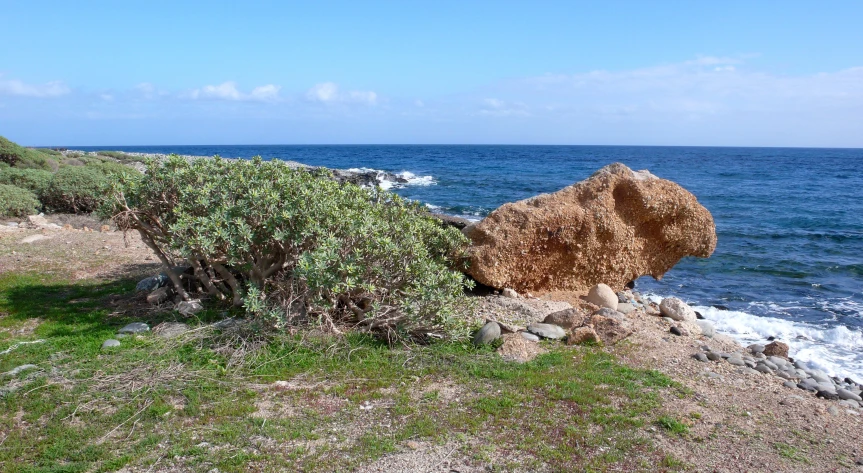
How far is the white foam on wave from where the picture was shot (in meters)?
9.63

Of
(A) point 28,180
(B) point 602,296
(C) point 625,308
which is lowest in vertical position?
(C) point 625,308

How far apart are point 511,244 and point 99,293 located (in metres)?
6.84

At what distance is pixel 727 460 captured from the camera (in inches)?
198

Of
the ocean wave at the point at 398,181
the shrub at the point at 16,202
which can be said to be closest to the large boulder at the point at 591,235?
the shrub at the point at 16,202

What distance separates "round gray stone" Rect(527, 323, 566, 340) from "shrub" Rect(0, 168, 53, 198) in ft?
57.1

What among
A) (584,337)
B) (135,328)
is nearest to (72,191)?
(135,328)

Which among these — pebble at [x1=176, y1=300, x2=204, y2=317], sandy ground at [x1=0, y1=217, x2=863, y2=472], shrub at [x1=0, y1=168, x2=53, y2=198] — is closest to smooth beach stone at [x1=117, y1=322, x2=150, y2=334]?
pebble at [x1=176, y1=300, x2=204, y2=317]

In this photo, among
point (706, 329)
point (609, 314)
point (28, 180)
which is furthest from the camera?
point (28, 180)

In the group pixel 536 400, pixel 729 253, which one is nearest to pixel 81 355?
pixel 536 400

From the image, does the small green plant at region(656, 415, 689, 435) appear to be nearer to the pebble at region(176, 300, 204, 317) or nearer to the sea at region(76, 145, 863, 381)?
the sea at region(76, 145, 863, 381)

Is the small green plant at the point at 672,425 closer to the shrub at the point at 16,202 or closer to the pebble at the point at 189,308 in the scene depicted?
the pebble at the point at 189,308

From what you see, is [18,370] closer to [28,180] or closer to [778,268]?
[28,180]

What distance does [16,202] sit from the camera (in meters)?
16.6

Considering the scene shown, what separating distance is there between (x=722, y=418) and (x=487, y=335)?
2.83m
